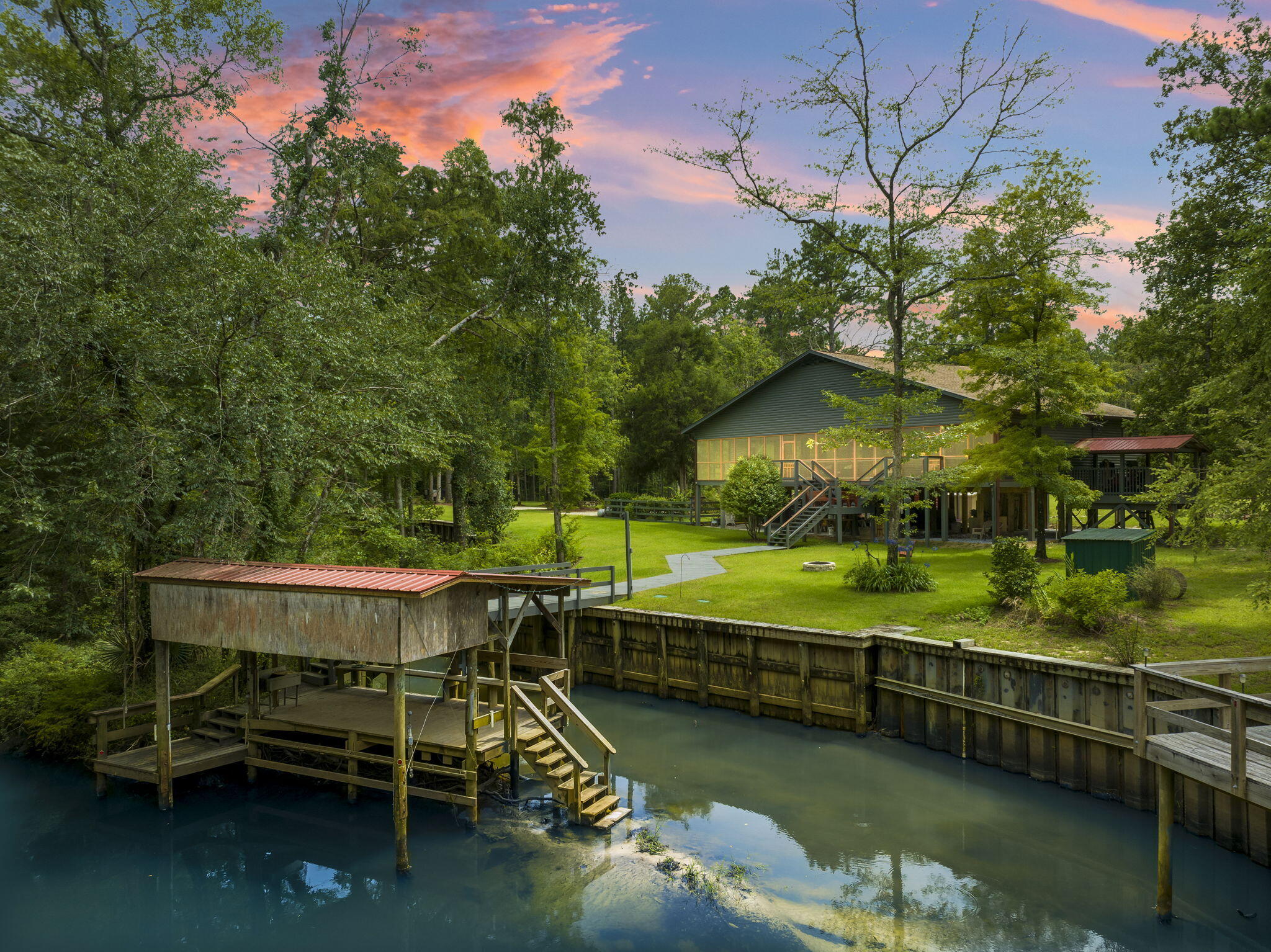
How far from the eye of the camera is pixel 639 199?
3897 cm

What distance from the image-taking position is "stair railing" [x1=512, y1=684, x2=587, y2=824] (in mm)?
12281

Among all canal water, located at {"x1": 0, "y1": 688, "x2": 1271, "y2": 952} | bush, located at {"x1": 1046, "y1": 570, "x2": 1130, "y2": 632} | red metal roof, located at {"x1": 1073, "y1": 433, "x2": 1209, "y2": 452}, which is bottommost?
canal water, located at {"x1": 0, "y1": 688, "x2": 1271, "y2": 952}

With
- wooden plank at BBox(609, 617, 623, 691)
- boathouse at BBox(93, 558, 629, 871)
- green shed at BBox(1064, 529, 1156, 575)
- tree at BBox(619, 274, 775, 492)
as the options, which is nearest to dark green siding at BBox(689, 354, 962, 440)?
green shed at BBox(1064, 529, 1156, 575)

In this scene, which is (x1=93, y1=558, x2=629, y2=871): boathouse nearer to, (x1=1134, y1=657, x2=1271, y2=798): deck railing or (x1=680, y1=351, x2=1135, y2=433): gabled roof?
(x1=1134, y1=657, x2=1271, y2=798): deck railing

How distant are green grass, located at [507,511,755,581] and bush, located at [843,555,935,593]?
22.5 ft

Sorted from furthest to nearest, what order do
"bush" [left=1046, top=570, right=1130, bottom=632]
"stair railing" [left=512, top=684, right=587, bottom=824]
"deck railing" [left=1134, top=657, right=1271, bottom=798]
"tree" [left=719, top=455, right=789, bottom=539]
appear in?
"tree" [left=719, top=455, right=789, bottom=539] < "bush" [left=1046, top=570, right=1130, bottom=632] < "stair railing" [left=512, top=684, right=587, bottom=824] < "deck railing" [left=1134, top=657, right=1271, bottom=798]

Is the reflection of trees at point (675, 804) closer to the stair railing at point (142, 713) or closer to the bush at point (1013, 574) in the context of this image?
the stair railing at point (142, 713)

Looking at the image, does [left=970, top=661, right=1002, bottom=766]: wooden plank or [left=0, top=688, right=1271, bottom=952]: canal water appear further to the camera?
[left=970, top=661, right=1002, bottom=766]: wooden plank

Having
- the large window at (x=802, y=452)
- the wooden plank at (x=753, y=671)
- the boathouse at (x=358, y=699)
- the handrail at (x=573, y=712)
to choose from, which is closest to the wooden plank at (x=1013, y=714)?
the wooden plank at (x=753, y=671)

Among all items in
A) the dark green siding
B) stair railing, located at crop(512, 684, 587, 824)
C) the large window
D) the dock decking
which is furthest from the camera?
the dark green siding

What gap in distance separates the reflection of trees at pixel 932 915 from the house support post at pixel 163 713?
430 inches

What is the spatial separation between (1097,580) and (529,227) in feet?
61.9

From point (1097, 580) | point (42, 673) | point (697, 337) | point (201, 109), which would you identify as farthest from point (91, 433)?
point (697, 337)

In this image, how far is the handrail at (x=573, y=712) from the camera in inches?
496
